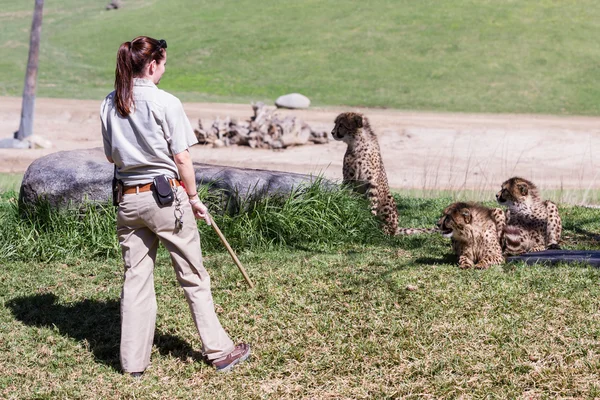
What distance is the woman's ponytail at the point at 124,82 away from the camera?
15.3ft

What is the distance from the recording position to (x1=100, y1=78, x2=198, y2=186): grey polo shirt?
4.67 m

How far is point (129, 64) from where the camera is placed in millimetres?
4688

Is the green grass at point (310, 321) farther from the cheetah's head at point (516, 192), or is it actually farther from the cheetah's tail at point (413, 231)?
the cheetah's head at point (516, 192)

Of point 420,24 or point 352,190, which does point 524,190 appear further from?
point 420,24

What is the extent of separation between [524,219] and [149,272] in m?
4.13

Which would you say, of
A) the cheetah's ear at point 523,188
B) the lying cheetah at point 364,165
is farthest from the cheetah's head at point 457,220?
the lying cheetah at point 364,165

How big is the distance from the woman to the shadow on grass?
46 centimetres

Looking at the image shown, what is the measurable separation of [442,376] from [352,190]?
4.18m

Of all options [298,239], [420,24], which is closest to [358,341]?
[298,239]

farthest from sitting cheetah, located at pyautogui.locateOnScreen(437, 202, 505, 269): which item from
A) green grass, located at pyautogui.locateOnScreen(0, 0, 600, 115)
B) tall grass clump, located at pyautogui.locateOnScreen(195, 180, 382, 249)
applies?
green grass, located at pyautogui.locateOnScreen(0, 0, 600, 115)

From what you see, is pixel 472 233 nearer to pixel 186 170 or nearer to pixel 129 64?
pixel 186 170

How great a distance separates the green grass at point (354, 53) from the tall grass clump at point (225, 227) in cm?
1786

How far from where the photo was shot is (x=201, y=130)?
1853cm

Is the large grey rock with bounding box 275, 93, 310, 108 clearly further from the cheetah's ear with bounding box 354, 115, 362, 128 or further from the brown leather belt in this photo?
the brown leather belt
